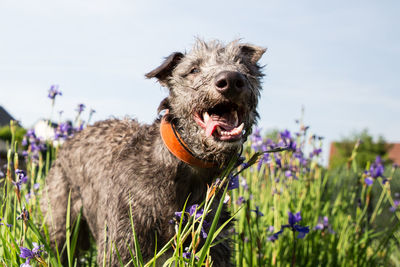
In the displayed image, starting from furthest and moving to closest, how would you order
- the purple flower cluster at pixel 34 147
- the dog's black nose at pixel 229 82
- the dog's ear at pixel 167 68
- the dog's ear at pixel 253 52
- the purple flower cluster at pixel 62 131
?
1. the purple flower cluster at pixel 62 131
2. the purple flower cluster at pixel 34 147
3. the dog's ear at pixel 253 52
4. the dog's ear at pixel 167 68
5. the dog's black nose at pixel 229 82

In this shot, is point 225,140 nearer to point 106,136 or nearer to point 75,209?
point 106,136

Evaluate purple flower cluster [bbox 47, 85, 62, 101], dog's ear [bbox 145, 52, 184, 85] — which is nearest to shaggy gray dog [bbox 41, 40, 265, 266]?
dog's ear [bbox 145, 52, 184, 85]

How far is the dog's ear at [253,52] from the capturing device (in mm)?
3646

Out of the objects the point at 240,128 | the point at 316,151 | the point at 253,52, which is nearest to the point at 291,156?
the point at 316,151

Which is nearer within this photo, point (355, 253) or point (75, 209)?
point (75, 209)

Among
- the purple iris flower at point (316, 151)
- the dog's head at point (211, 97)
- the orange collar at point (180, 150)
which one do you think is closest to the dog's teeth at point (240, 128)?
the dog's head at point (211, 97)

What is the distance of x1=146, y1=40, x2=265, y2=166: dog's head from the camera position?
102 inches

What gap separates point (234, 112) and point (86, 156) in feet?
7.23

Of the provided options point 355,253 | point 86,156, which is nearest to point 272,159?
point 355,253

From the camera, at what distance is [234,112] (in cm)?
273

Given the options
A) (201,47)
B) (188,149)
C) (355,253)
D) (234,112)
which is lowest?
(355,253)

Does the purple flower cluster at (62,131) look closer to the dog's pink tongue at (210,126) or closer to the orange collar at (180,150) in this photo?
the orange collar at (180,150)

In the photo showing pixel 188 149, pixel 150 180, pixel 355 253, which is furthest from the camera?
pixel 355 253

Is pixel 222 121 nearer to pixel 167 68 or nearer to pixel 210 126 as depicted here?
pixel 210 126
